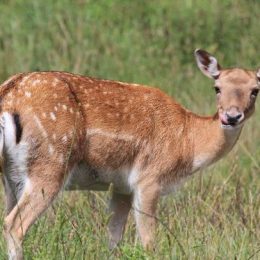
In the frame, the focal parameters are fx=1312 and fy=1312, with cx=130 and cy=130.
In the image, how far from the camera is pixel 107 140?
8.89 meters

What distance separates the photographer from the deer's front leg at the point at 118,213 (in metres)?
9.27

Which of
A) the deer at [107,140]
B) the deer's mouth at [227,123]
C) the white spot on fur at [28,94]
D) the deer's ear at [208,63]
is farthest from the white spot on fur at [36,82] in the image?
the deer's ear at [208,63]

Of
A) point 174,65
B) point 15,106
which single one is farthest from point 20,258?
point 174,65

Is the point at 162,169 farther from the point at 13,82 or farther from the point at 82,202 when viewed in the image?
the point at 13,82

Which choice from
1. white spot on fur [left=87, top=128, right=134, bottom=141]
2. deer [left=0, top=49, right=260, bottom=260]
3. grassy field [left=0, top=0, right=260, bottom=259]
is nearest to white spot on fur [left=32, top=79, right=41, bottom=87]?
deer [left=0, top=49, right=260, bottom=260]

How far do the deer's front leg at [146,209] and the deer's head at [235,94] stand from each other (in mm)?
692

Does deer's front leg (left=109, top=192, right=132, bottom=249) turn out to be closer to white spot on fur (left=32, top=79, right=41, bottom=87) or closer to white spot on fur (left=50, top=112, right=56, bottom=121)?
white spot on fur (left=50, top=112, right=56, bottom=121)

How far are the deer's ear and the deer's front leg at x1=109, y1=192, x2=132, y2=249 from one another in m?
1.12

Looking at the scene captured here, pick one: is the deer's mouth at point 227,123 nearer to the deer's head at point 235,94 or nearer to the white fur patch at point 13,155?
the deer's head at point 235,94

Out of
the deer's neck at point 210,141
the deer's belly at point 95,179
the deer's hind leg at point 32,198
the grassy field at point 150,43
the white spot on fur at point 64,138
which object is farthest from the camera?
the grassy field at point 150,43

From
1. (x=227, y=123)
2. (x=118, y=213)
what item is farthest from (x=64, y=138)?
(x=227, y=123)

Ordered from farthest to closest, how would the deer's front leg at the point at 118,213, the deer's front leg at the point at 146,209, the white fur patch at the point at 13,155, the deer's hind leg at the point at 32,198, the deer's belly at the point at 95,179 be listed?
the deer's front leg at the point at 118,213, the deer's front leg at the point at 146,209, the deer's belly at the point at 95,179, the deer's hind leg at the point at 32,198, the white fur patch at the point at 13,155

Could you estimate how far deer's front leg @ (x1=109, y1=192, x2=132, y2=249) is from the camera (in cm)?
927

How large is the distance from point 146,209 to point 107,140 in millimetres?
595
